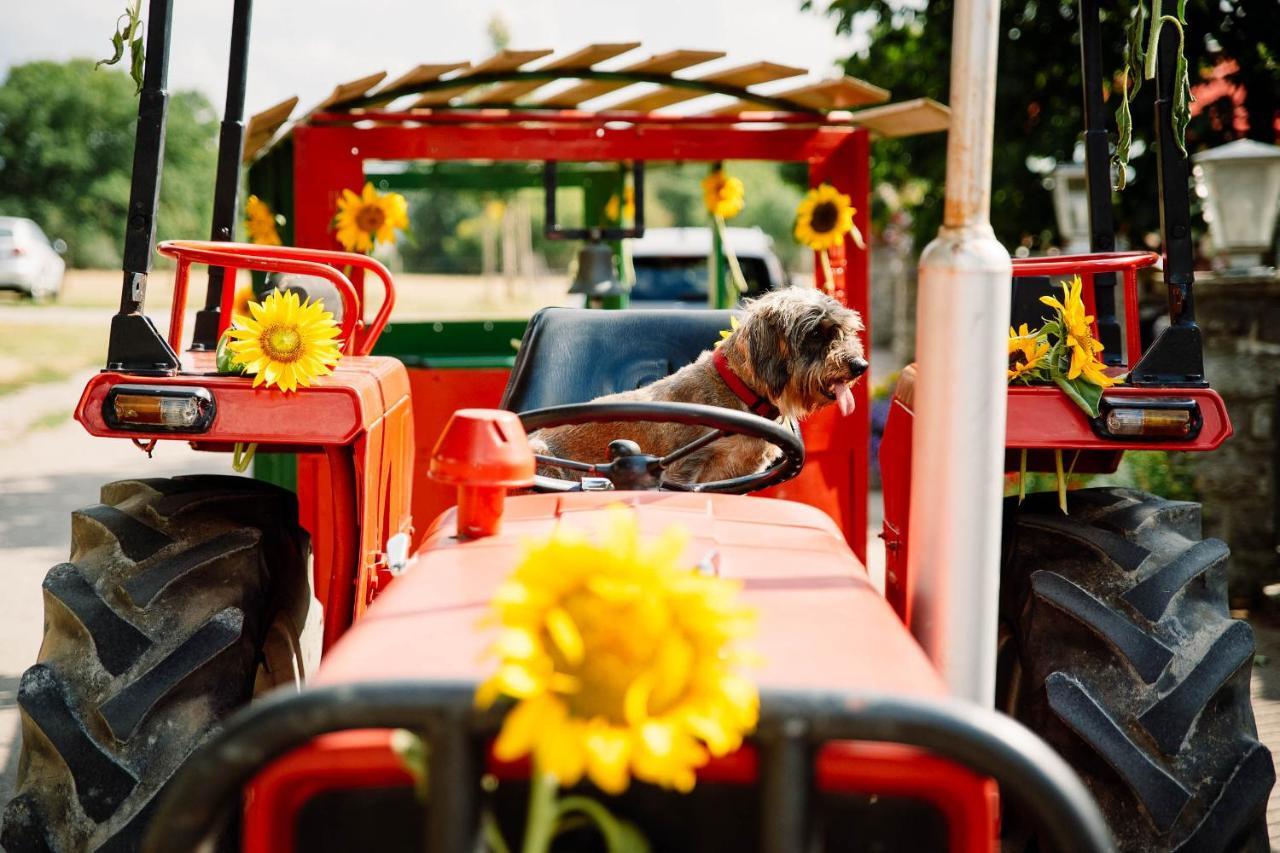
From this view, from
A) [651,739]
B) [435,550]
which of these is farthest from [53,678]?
[651,739]

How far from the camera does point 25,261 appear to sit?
28938 millimetres

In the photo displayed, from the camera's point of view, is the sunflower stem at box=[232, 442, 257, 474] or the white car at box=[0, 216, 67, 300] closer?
the sunflower stem at box=[232, 442, 257, 474]

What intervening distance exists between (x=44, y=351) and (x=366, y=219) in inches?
676

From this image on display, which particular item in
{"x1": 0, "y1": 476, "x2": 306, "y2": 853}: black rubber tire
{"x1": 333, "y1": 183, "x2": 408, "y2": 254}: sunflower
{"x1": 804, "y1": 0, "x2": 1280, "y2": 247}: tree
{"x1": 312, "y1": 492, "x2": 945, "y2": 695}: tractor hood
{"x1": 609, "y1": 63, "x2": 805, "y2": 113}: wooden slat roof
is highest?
{"x1": 804, "y1": 0, "x2": 1280, "y2": 247}: tree

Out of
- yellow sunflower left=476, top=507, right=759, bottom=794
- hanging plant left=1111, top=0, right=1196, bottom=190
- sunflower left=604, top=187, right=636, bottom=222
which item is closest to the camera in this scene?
yellow sunflower left=476, top=507, right=759, bottom=794

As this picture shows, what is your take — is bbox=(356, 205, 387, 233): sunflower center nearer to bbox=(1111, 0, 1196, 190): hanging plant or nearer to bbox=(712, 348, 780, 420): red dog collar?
bbox=(712, 348, 780, 420): red dog collar

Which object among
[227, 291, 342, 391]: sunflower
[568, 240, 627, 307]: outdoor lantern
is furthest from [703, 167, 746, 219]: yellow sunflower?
[227, 291, 342, 391]: sunflower

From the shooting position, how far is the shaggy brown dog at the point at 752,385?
3986 millimetres

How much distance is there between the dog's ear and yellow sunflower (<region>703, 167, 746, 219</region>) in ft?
5.62

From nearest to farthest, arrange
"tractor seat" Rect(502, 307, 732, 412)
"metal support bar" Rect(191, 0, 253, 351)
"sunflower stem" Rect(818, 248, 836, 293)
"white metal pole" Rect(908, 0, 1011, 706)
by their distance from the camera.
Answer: "white metal pole" Rect(908, 0, 1011, 706) < "metal support bar" Rect(191, 0, 253, 351) < "tractor seat" Rect(502, 307, 732, 412) < "sunflower stem" Rect(818, 248, 836, 293)

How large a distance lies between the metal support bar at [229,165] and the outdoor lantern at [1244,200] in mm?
4998

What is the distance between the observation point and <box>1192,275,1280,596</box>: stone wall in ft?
20.0

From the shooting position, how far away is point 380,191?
5695mm

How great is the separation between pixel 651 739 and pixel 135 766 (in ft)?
4.25
